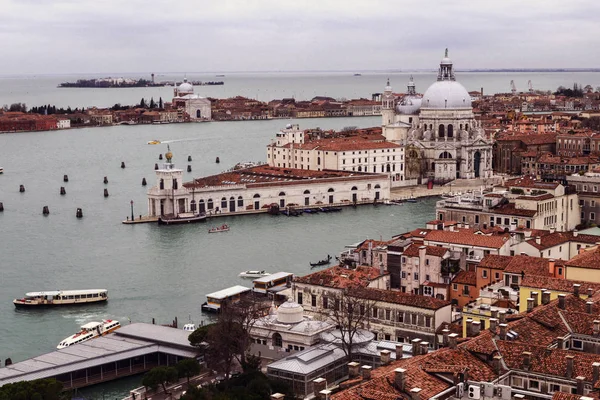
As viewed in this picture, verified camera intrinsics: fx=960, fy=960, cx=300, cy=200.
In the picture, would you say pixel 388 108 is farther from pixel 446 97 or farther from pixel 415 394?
pixel 415 394

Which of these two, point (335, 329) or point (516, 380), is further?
point (335, 329)

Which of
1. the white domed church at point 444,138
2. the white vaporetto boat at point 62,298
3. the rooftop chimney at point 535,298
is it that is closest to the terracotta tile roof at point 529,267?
the rooftop chimney at point 535,298

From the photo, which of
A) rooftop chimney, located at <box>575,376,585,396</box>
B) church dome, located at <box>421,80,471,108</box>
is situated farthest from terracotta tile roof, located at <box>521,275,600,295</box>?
church dome, located at <box>421,80,471,108</box>

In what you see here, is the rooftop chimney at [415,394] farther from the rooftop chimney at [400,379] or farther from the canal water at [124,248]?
the canal water at [124,248]

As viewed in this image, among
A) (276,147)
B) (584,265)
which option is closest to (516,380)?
(584,265)

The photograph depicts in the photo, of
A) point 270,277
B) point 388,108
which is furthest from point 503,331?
point 388,108

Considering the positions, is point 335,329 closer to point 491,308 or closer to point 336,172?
point 491,308
